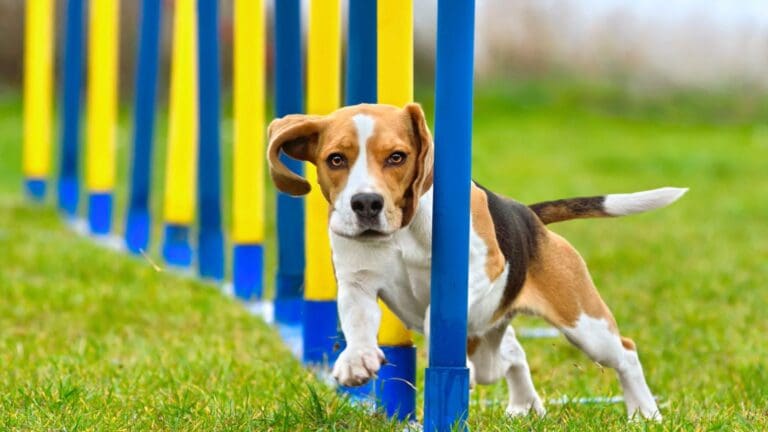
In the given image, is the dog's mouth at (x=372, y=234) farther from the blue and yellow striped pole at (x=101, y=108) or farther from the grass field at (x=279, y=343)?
the blue and yellow striped pole at (x=101, y=108)

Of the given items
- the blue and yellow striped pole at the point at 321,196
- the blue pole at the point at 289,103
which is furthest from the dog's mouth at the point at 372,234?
the blue pole at the point at 289,103

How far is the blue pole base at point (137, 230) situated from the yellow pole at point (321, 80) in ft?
12.7

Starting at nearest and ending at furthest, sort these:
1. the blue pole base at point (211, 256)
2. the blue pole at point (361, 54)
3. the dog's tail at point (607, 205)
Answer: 1. the dog's tail at point (607, 205)
2. the blue pole at point (361, 54)
3. the blue pole base at point (211, 256)

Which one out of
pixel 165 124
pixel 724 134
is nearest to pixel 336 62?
pixel 724 134

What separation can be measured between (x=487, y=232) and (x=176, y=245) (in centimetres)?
472

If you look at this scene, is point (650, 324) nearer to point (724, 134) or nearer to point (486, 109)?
point (724, 134)

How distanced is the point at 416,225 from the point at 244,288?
3424 millimetres

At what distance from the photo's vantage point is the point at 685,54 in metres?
19.2

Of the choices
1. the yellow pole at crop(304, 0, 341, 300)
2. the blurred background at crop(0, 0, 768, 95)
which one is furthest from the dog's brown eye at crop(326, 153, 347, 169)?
the blurred background at crop(0, 0, 768, 95)

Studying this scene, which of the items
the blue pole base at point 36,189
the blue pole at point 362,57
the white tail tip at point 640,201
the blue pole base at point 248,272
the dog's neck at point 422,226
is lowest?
the blue pole base at point 36,189

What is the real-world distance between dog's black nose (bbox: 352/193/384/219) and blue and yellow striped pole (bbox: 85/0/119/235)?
6077mm

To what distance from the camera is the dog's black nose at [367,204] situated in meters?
3.08

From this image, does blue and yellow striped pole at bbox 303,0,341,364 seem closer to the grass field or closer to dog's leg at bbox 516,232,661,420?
the grass field

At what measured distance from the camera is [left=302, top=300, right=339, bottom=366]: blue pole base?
15.6 ft
